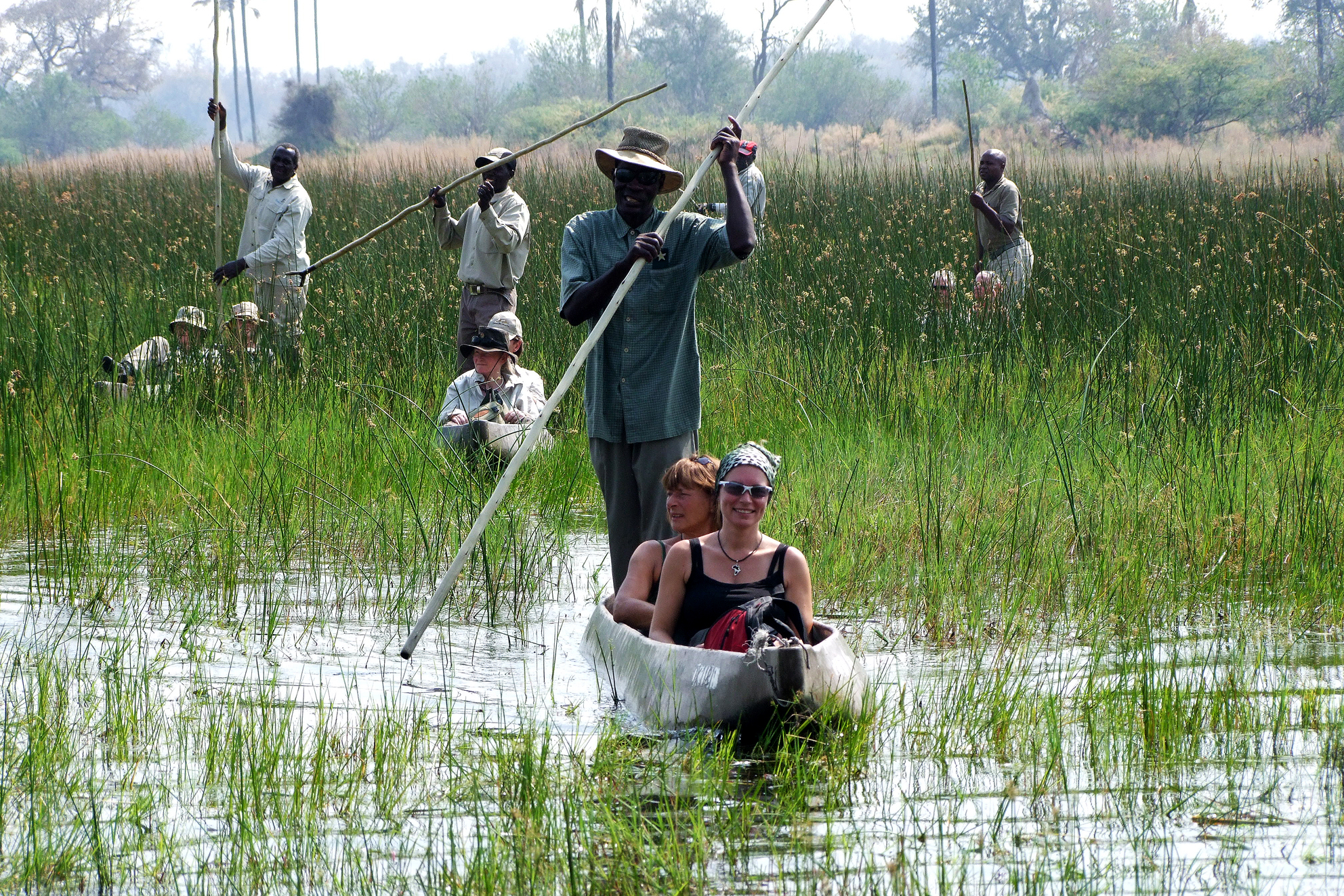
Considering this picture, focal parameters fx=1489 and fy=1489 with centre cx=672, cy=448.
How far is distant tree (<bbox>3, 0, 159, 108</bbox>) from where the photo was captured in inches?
3312

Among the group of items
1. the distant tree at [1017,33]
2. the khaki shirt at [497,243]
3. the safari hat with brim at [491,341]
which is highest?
the distant tree at [1017,33]

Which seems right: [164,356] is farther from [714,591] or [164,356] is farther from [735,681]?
[735,681]

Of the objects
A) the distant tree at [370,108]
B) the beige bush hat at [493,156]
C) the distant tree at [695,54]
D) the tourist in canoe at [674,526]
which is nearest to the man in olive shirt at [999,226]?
the beige bush hat at [493,156]

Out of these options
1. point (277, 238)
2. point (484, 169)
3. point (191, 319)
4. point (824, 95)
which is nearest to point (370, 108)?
point (824, 95)

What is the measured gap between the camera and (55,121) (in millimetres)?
67438

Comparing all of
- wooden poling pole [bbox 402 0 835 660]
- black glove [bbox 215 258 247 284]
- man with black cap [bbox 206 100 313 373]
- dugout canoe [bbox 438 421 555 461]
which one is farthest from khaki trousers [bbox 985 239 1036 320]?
wooden poling pole [bbox 402 0 835 660]

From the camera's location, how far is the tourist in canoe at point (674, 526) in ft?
17.9

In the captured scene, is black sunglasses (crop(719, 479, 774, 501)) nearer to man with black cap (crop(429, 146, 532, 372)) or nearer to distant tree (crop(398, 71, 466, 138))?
man with black cap (crop(429, 146, 532, 372))

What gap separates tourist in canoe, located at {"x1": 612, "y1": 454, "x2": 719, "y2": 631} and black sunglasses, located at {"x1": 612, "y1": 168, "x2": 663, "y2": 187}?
1.08 metres

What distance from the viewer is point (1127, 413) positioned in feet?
26.6

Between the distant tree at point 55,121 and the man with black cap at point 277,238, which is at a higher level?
the distant tree at point 55,121

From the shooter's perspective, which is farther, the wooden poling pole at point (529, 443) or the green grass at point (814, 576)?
the wooden poling pole at point (529, 443)

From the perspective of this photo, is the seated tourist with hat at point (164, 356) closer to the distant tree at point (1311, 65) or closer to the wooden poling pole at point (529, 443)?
the wooden poling pole at point (529, 443)

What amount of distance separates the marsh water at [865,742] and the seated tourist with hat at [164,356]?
2630mm
